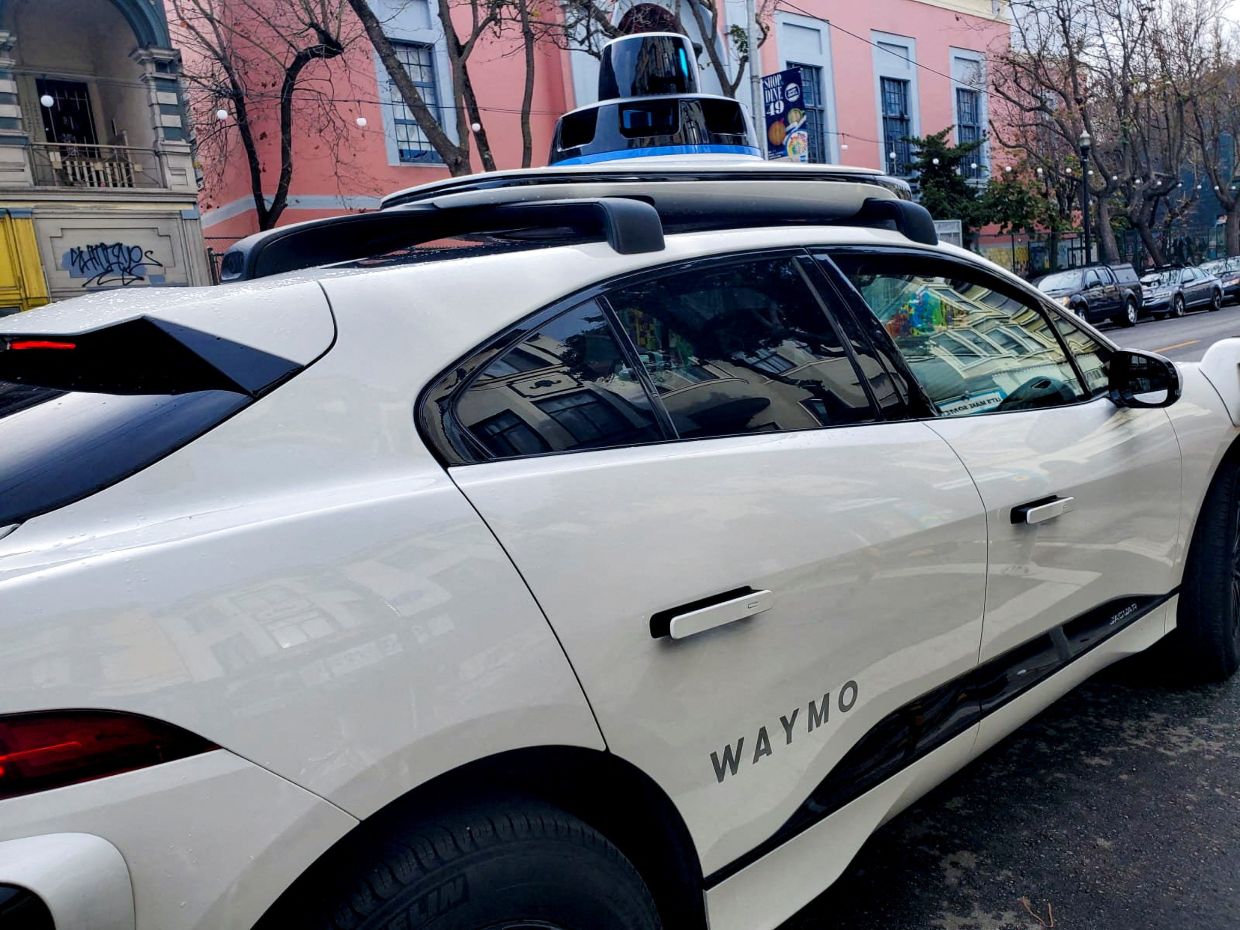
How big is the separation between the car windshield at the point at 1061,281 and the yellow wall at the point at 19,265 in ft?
66.4

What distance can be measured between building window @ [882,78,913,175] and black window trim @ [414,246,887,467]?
94.0 feet

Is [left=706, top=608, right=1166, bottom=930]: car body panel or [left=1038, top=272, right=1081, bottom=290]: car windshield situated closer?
[left=706, top=608, right=1166, bottom=930]: car body panel

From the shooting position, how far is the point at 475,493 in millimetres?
1504

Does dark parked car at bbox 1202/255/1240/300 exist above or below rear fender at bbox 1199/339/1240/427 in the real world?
below

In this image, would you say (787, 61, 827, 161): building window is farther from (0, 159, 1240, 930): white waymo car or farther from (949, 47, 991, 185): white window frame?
(0, 159, 1240, 930): white waymo car

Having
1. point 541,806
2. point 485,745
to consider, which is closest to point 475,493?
point 485,745

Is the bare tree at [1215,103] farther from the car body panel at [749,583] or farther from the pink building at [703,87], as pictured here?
the car body panel at [749,583]

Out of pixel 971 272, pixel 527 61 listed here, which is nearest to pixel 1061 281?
pixel 527 61

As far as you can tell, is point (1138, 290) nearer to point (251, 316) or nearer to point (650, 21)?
point (650, 21)

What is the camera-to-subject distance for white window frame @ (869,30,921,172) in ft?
92.3

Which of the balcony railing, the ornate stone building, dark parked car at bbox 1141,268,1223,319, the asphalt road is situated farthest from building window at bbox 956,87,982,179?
the balcony railing

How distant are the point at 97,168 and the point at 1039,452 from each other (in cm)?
1816

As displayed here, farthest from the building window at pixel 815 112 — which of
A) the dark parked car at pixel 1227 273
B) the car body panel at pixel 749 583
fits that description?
the car body panel at pixel 749 583

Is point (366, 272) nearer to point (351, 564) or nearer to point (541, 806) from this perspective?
point (351, 564)
